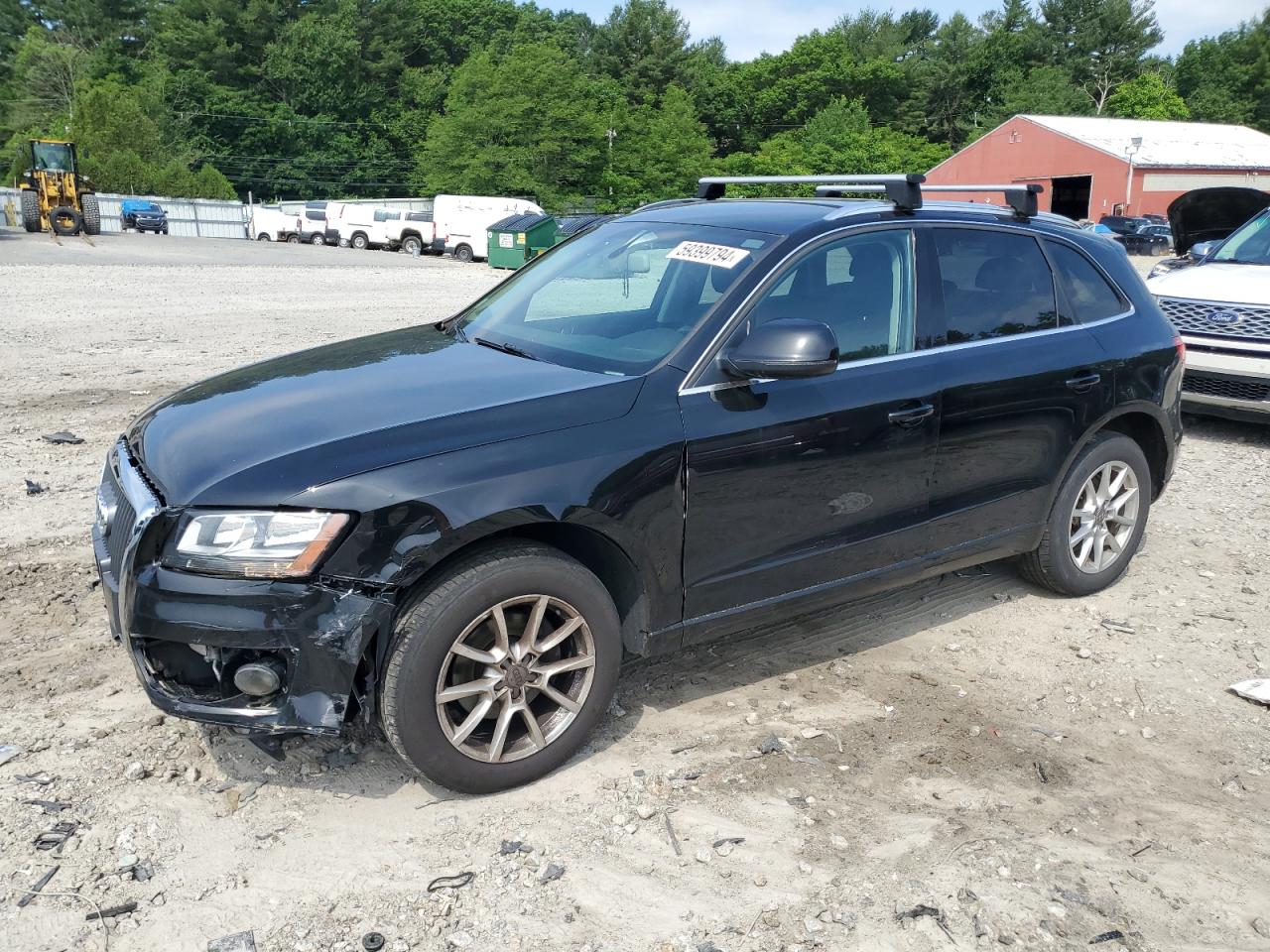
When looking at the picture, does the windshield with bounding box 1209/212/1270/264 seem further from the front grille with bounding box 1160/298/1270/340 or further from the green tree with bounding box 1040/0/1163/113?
the green tree with bounding box 1040/0/1163/113

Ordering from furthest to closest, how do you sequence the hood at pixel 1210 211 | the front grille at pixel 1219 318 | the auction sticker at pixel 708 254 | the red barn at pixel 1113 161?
the red barn at pixel 1113 161 → the hood at pixel 1210 211 → the front grille at pixel 1219 318 → the auction sticker at pixel 708 254

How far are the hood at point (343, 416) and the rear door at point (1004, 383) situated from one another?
1538 millimetres

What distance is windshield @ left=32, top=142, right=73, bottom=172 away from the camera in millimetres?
39250

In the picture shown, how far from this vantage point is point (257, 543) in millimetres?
2955

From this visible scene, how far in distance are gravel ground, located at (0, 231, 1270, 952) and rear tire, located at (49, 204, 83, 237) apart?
38.3 metres

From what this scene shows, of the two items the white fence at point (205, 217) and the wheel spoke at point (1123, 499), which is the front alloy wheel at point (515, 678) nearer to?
the wheel spoke at point (1123, 499)

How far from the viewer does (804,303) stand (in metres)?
3.97

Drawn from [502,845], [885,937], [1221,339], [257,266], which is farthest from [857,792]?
[257,266]

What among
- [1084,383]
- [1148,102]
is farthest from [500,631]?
[1148,102]

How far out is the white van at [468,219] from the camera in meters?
36.6

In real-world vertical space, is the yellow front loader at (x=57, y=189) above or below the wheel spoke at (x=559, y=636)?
above

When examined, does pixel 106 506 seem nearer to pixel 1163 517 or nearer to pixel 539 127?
pixel 1163 517

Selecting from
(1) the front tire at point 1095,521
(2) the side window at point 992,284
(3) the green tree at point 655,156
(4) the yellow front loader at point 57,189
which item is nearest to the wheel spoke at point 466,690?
(2) the side window at point 992,284

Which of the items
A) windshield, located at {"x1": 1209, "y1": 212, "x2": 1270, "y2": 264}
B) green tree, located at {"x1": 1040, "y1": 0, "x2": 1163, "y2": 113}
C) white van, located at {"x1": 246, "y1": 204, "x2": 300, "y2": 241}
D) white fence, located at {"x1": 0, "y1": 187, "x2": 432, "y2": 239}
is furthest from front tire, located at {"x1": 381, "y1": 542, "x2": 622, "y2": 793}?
green tree, located at {"x1": 1040, "y1": 0, "x2": 1163, "y2": 113}
